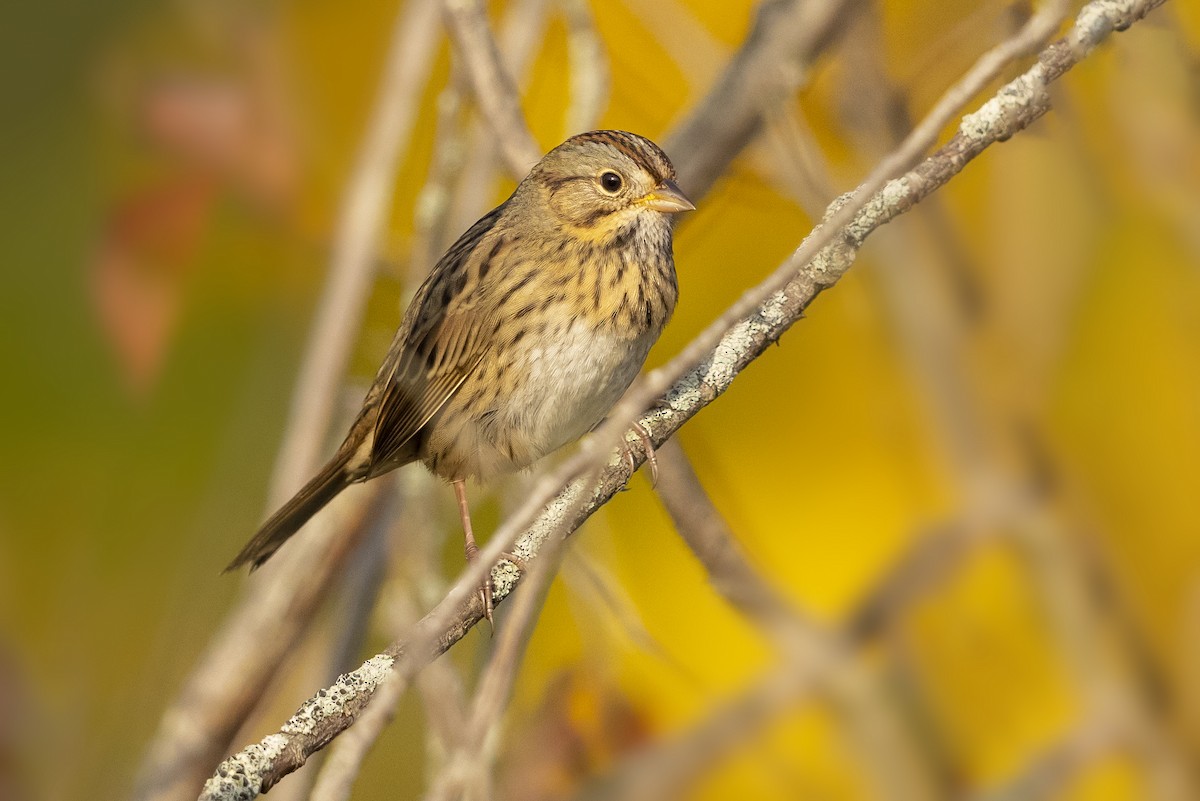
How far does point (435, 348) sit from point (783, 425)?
1.88 feet

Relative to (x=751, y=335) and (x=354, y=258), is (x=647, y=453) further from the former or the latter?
(x=354, y=258)

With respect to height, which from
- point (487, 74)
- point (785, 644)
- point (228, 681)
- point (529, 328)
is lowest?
point (785, 644)

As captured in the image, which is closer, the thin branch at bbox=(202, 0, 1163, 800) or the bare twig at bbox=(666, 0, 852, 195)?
the thin branch at bbox=(202, 0, 1163, 800)

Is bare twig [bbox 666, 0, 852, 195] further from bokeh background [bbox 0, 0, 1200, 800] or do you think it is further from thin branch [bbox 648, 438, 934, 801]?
thin branch [bbox 648, 438, 934, 801]

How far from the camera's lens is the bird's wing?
77.7 inches

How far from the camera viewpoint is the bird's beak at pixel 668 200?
6.01ft

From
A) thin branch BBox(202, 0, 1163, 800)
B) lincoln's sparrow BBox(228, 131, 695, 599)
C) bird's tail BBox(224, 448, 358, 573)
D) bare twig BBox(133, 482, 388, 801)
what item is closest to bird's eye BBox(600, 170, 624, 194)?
lincoln's sparrow BBox(228, 131, 695, 599)

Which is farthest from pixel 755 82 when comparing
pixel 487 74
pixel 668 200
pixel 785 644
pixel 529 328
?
pixel 785 644

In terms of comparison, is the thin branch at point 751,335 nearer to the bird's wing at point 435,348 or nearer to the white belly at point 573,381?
the white belly at point 573,381

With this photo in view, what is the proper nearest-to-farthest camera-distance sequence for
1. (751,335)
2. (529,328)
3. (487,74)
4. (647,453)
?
(751,335), (647,453), (487,74), (529,328)

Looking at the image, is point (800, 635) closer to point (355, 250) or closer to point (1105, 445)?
point (1105, 445)

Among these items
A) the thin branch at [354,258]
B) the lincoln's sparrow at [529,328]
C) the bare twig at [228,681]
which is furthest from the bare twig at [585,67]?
the bare twig at [228,681]

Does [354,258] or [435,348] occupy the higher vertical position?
[354,258]

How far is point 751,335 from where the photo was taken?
1.50m
